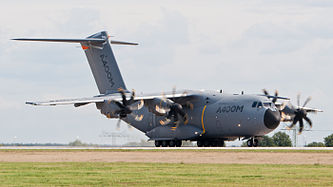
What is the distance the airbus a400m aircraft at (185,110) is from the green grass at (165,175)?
57.5 feet

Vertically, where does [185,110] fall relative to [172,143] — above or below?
above

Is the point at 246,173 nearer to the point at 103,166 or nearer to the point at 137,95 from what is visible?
the point at 103,166

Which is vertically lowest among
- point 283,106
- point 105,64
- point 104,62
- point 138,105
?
point 138,105

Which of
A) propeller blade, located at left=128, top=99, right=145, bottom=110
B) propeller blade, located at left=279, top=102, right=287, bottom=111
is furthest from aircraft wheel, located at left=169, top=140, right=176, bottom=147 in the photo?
propeller blade, located at left=279, top=102, right=287, bottom=111

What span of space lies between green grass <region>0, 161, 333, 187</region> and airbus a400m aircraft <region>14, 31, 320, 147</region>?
17514 mm

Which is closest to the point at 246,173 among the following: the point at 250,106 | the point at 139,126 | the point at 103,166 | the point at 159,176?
the point at 159,176

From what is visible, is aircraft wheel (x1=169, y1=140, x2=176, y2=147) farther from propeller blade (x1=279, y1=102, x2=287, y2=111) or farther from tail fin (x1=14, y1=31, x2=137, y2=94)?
propeller blade (x1=279, y1=102, x2=287, y2=111)

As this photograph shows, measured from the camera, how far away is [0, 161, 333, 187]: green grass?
1842cm

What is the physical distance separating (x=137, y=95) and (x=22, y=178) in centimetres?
2515

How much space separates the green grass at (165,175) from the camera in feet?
60.4

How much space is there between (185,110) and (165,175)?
26.7m

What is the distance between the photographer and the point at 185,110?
4731 centimetres

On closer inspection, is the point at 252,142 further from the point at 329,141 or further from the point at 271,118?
the point at 329,141

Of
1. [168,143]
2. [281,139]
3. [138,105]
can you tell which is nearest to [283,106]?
[168,143]
